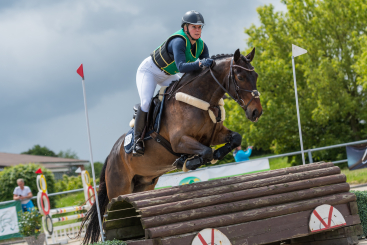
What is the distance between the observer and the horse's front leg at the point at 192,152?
148 inches

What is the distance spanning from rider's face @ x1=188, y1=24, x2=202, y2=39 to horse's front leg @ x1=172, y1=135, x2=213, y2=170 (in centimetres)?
111

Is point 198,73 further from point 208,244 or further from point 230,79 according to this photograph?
point 208,244

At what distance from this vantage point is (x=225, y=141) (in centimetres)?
418

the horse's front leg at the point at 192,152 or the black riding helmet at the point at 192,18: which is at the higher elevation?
the black riding helmet at the point at 192,18

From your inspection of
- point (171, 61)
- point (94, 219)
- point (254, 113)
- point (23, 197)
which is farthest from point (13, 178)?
point (254, 113)

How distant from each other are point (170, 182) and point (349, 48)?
513 inches

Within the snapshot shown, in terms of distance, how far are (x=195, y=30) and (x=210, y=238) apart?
7.08 ft

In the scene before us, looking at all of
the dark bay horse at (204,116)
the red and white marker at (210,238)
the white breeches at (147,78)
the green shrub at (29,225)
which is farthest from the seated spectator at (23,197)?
the red and white marker at (210,238)

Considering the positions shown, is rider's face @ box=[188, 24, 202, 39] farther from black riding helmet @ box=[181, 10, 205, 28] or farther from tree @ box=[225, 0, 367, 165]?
tree @ box=[225, 0, 367, 165]

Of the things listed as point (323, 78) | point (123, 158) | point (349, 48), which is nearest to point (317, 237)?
point (123, 158)

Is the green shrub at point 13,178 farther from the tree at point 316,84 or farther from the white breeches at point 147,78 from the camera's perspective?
the white breeches at point 147,78

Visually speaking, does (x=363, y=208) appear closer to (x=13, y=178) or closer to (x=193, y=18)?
(x=193, y=18)

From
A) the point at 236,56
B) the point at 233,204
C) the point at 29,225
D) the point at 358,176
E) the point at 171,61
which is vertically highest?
the point at 171,61

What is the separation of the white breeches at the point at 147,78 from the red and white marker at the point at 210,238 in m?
1.75
